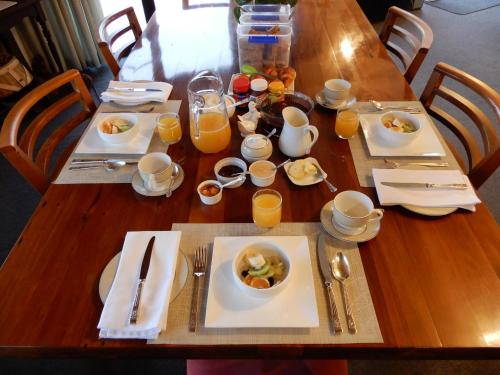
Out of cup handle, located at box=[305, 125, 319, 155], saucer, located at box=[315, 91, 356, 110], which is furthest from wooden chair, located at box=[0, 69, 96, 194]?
saucer, located at box=[315, 91, 356, 110]

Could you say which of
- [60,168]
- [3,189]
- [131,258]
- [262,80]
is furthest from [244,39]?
[3,189]

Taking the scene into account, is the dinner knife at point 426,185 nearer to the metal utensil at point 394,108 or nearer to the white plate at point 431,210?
the white plate at point 431,210

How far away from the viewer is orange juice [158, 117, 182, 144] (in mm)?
1073

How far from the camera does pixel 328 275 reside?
0.73 m

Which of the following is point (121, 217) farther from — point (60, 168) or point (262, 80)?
point (262, 80)

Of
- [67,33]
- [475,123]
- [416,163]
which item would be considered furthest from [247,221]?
[67,33]

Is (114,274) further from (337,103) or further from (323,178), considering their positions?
(337,103)

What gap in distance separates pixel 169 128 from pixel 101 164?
9.3 inches

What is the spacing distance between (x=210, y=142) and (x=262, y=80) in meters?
0.40

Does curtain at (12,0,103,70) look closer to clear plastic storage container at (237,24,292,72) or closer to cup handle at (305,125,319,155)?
clear plastic storage container at (237,24,292,72)

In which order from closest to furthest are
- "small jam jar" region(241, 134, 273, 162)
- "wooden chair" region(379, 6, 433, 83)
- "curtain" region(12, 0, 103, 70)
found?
"small jam jar" region(241, 134, 273, 162)
"wooden chair" region(379, 6, 433, 83)
"curtain" region(12, 0, 103, 70)

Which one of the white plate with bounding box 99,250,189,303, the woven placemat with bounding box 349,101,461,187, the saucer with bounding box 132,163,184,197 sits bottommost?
the white plate with bounding box 99,250,189,303

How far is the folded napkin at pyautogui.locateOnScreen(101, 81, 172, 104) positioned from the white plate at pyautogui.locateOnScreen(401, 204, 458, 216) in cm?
93

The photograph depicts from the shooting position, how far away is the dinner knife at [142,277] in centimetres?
67
